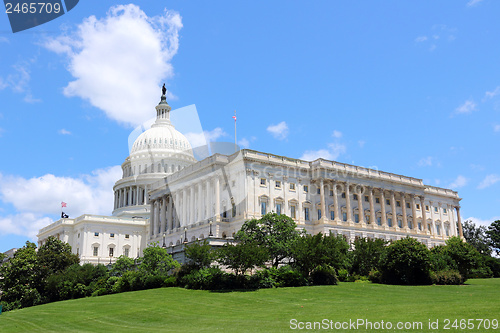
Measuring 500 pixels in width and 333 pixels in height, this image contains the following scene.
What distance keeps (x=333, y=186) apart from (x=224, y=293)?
46.8 metres

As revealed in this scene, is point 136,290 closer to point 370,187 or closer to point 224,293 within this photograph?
point 224,293

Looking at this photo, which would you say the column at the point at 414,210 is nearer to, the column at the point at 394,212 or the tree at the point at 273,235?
the column at the point at 394,212

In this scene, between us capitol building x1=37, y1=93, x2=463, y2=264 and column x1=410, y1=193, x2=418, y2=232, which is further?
column x1=410, y1=193, x2=418, y2=232

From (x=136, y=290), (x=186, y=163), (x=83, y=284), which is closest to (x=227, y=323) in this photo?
(x=136, y=290)

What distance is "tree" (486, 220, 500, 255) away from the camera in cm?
9995

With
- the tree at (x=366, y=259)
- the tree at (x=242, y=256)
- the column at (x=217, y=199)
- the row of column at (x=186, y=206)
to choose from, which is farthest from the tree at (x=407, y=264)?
the row of column at (x=186, y=206)

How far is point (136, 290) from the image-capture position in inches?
1925

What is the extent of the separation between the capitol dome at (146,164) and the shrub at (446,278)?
76.2 meters

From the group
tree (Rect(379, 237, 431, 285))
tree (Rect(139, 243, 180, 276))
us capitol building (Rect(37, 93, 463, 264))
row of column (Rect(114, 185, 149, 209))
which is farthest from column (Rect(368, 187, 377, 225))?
row of column (Rect(114, 185, 149, 209))

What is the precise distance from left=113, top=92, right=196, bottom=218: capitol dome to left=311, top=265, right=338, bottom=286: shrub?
7060 centimetres

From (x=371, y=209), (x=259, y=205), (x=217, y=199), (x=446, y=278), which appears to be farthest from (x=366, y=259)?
(x=371, y=209)

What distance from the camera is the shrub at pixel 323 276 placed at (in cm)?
4644

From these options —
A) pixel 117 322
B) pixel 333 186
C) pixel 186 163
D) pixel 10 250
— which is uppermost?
pixel 186 163

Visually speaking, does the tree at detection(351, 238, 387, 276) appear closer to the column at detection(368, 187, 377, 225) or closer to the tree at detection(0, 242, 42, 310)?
the column at detection(368, 187, 377, 225)
